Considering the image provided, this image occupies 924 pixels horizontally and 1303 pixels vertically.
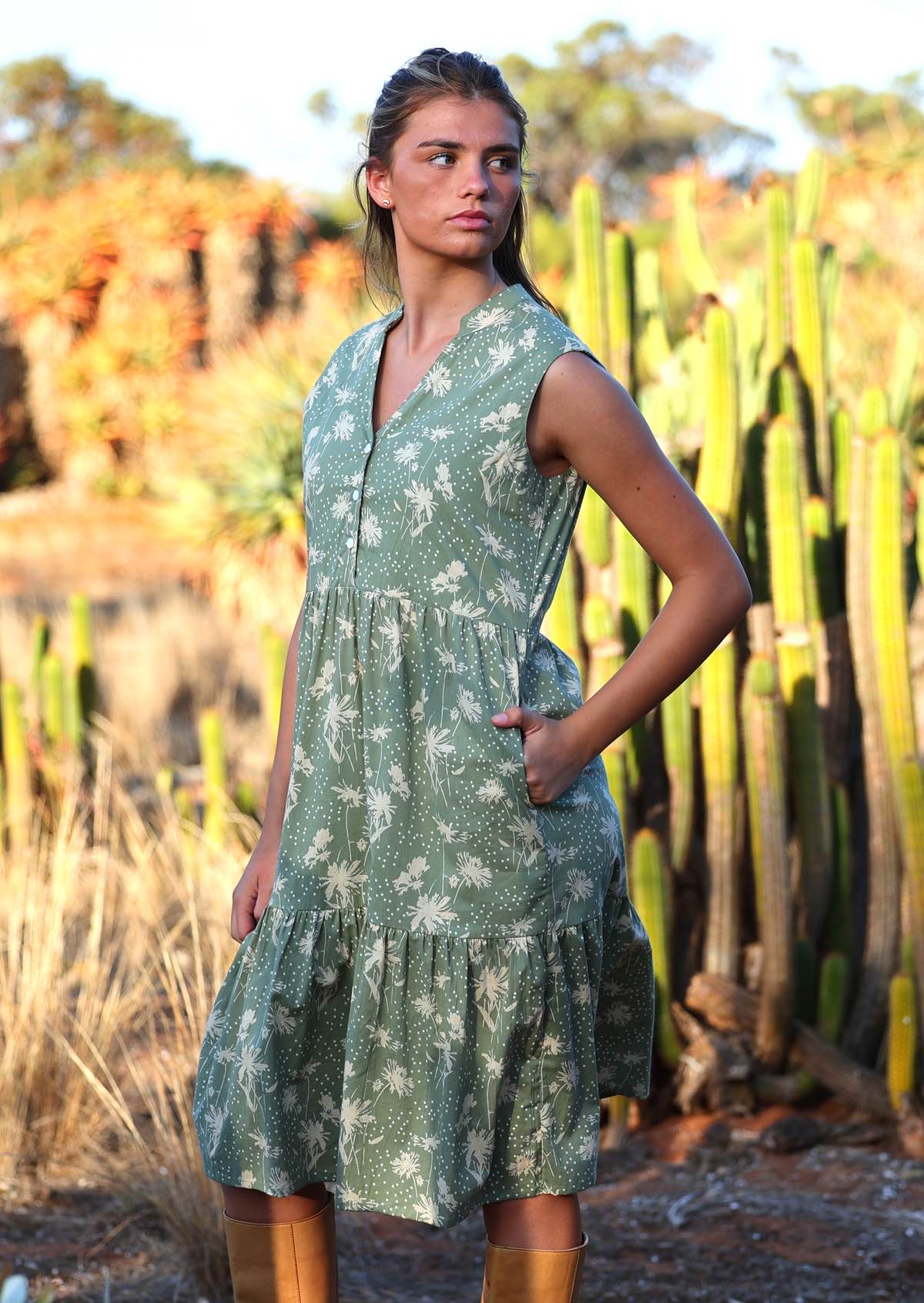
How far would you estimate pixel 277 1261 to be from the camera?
1881mm

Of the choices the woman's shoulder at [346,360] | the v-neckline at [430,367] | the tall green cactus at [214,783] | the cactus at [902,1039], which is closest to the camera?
the v-neckline at [430,367]

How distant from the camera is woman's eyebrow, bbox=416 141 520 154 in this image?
187 cm

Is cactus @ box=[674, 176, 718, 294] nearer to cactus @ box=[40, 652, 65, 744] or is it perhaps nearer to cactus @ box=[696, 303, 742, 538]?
cactus @ box=[696, 303, 742, 538]

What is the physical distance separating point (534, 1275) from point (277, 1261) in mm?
325

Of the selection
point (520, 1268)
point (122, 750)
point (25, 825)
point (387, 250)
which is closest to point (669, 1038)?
point (520, 1268)

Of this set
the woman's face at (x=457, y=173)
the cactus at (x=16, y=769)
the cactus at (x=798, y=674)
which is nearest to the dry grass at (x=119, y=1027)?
the cactus at (x=16, y=769)

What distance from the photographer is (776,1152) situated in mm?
3531

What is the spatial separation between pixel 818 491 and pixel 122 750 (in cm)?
396

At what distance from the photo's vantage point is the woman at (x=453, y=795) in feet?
5.87

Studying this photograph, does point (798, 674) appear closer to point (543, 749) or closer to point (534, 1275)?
point (543, 749)

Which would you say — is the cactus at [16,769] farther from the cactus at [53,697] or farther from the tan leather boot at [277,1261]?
the tan leather boot at [277,1261]

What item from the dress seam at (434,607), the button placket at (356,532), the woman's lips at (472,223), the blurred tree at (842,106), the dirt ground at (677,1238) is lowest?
the dirt ground at (677,1238)

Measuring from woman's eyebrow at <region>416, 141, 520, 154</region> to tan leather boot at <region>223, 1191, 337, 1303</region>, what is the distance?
1362 millimetres

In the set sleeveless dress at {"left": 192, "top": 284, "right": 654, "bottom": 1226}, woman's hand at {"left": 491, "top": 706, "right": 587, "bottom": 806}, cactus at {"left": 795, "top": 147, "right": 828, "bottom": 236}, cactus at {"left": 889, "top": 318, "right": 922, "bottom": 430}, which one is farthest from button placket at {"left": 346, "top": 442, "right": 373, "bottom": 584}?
cactus at {"left": 889, "top": 318, "right": 922, "bottom": 430}
